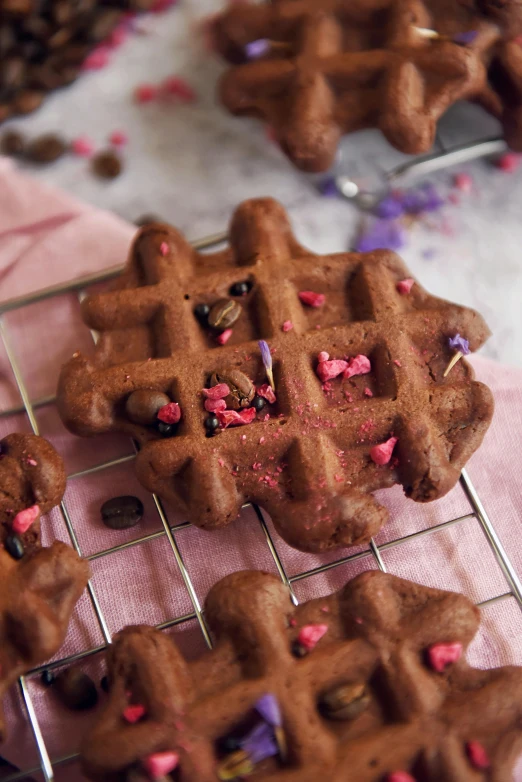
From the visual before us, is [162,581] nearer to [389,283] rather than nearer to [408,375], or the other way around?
[408,375]

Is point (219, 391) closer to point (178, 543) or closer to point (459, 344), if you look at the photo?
point (178, 543)

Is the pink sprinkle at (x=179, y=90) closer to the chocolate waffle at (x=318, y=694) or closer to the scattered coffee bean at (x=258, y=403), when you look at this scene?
the scattered coffee bean at (x=258, y=403)

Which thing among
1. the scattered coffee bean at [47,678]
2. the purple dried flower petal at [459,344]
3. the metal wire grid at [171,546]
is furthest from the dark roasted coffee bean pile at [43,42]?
the scattered coffee bean at [47,678]

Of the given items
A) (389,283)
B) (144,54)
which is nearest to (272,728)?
(389,283)

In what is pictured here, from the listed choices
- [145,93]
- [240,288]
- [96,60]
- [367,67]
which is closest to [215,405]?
[240,288]

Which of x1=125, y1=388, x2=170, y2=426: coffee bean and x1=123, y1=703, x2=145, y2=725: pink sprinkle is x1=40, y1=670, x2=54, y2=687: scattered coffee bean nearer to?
x1=123, y1=703, x2=145, y2=725: pink sprinkle
